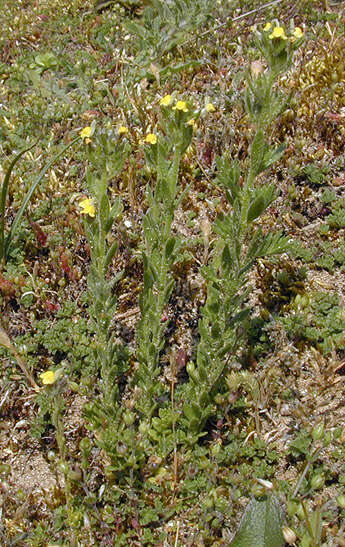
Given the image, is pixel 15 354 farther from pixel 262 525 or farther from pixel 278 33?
pixel 278 33

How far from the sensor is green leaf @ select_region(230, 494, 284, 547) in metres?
2.50

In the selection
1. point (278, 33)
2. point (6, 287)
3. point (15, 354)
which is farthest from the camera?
point (6, 287)

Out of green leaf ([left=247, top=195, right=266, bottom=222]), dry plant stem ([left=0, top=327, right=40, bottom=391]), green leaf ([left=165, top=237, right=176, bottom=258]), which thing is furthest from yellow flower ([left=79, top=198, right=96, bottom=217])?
dry plant stem ([left=0, top=327, right=40, bottom=391])

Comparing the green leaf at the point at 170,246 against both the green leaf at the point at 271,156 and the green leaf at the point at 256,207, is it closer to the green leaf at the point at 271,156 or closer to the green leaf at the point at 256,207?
the green leaf at the point at 256,207

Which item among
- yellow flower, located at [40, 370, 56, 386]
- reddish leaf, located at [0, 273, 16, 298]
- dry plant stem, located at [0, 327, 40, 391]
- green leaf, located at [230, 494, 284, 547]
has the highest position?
yellow flower, located at [40, 370, 56, 386]

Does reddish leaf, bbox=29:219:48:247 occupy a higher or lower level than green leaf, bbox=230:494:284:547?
higher

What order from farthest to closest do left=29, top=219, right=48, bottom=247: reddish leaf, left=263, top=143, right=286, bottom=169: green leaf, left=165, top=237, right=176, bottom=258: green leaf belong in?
left=29, top=219, right=48, bottom=247: reddish leaf
left=165, top=237, right=176, bottom=258: green leaf
left=263, top=143, right=286, bottom=169: green leaf

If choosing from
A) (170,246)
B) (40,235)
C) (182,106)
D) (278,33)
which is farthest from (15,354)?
(278,33)

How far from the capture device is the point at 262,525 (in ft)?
8.29

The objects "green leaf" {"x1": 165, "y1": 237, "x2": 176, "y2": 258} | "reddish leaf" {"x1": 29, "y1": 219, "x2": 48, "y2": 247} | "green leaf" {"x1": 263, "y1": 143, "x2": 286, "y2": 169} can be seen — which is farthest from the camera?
"reddish leaf" {"x1": 29, "y1": 219, "x2": 48, "y2": 247}

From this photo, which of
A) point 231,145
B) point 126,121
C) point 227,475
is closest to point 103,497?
point 227,475

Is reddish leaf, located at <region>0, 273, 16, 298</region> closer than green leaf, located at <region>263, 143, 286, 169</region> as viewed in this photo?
No

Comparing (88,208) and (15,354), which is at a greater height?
(88,208)

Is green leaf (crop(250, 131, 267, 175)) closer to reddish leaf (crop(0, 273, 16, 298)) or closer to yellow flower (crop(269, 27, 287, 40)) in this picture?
yellow flower (crop(269, 27, 287, 40))
